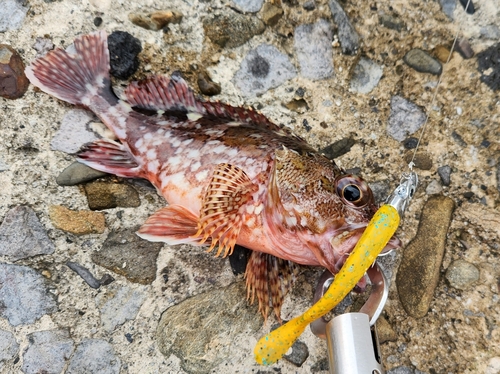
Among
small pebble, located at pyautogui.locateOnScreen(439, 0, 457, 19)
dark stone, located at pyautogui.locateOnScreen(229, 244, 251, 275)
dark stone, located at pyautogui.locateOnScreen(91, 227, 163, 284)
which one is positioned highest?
small pebble, located at pyautogui.locateOnScreen(439, 0, 457, 19)

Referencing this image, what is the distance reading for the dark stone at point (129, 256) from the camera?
9.61 feet

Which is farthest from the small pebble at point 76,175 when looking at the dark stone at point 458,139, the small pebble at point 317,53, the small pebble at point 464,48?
the small pebble at point 464,48

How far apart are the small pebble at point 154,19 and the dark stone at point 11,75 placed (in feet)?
2.87

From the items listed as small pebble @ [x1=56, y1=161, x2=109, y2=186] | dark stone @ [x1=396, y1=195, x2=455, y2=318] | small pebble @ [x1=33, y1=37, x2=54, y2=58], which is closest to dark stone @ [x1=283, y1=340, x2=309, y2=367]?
dark stone @ [x1=396, y1=195, x2=455, y2=318]

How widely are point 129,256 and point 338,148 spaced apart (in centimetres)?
172

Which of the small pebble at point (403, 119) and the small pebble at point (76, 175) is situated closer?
the small pebble at point (76, 175)

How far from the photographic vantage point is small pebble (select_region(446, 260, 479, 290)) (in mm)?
3043

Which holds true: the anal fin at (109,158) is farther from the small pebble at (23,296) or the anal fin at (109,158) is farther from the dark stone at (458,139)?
the dark stone at (458,139)

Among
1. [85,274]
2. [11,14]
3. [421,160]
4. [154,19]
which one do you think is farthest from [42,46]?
[421,160]

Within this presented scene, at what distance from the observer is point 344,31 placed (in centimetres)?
346

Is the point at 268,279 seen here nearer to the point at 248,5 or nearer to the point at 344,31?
the point at 344,31

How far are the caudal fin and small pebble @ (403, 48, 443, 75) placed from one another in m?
2.31

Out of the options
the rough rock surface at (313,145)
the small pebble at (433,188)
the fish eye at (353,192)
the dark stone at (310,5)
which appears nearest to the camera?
the fish eye at (353,192)

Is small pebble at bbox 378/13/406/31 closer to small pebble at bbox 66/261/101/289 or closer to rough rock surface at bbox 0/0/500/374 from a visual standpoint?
rough rock surface at bbox 0/0/500/374
